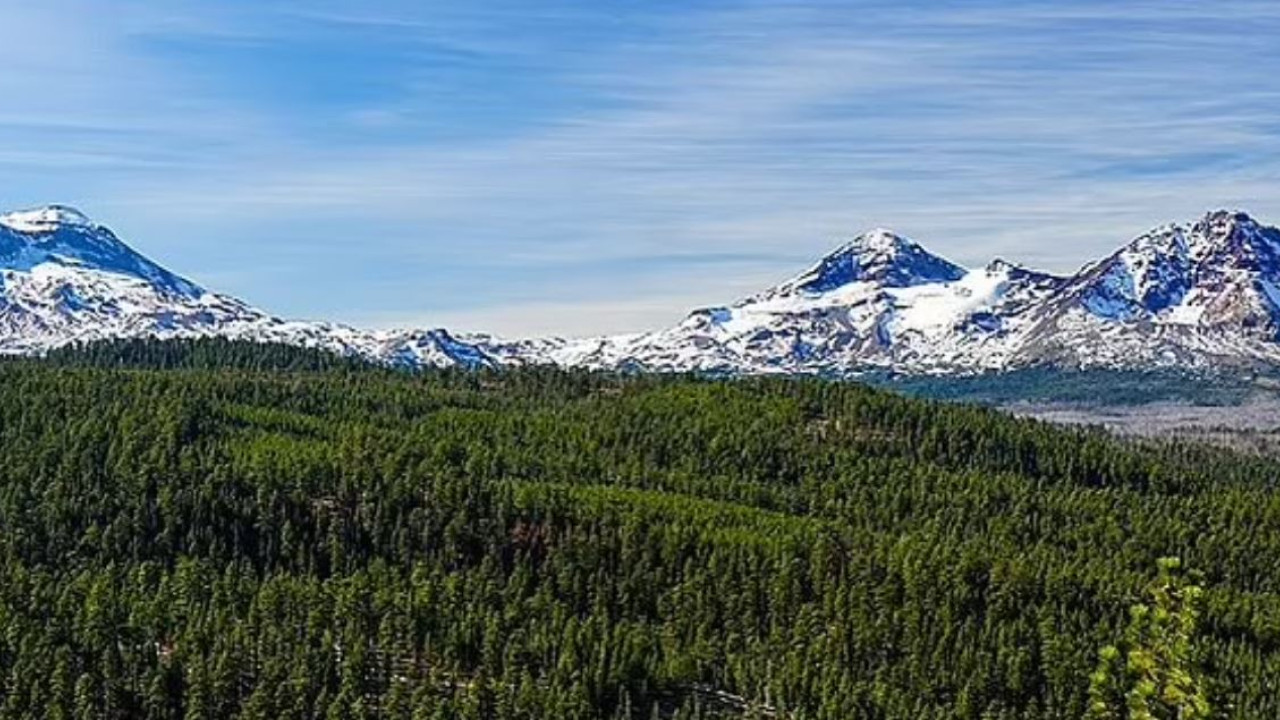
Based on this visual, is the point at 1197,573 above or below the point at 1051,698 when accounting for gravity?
above

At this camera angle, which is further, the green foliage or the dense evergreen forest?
the dense evergreen forest

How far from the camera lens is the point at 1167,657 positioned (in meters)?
39.9

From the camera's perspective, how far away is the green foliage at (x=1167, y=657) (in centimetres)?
3919

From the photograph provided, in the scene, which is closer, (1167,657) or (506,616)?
(1167,657)

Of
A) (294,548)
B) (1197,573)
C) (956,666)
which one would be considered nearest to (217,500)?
(294,548)

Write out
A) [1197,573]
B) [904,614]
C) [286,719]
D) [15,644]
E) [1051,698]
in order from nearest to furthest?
[1197,573] < [286,719] < [15,644] < [1051,698] < [904,614]

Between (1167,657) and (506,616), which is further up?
(1167,657)

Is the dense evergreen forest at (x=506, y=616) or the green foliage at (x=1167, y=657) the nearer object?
the green foliage at (x=1167, y=657)

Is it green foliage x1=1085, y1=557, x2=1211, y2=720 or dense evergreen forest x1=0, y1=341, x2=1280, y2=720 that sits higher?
green foliage x1=1085, y1=557, x2=1211, y2=720

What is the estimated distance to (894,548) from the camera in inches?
7623

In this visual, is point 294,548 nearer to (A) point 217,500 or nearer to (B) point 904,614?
(A) point 217,500

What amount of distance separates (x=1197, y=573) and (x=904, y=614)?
435ft

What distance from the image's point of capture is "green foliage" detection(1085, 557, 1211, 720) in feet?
129

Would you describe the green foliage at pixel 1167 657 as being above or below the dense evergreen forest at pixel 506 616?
above
